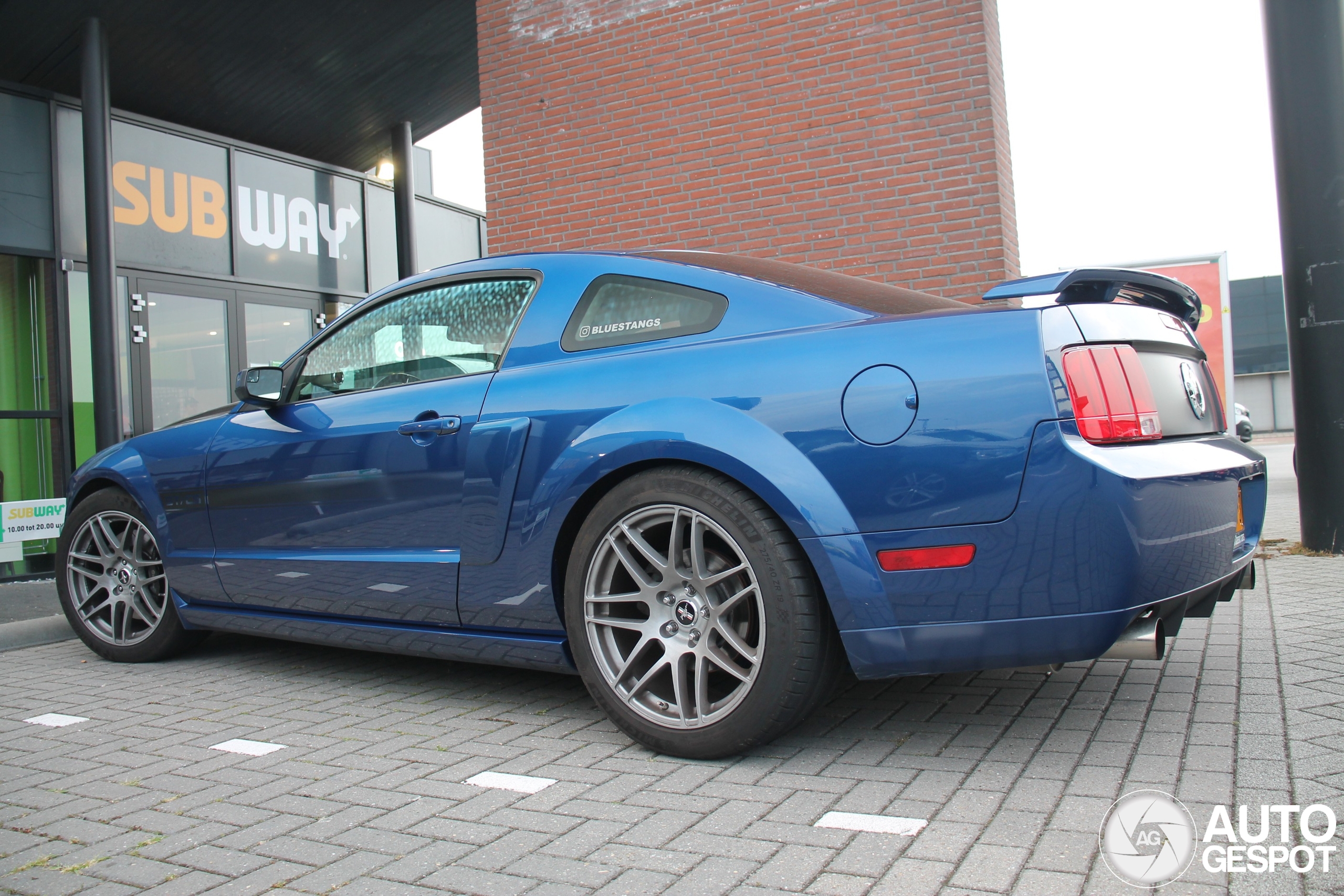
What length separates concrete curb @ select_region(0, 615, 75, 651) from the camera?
500 cm

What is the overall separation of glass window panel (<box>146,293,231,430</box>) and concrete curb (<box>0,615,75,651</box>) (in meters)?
4.26

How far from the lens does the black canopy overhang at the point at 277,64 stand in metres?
8.27

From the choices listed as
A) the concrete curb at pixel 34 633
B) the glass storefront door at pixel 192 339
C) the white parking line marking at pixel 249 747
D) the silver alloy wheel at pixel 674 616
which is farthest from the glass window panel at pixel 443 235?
the silver alloy wheel at pixel 674 616

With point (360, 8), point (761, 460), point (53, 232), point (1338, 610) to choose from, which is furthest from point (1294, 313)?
point (53, 232)

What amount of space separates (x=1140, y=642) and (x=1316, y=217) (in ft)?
16.5

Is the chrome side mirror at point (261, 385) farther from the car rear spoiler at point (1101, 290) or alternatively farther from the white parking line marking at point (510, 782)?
the car rear spoiler at point (1101, 290)

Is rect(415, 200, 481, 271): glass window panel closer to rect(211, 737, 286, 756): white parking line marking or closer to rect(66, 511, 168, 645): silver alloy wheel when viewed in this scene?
rect(66, 511, 168, 645): silver alloy wheel

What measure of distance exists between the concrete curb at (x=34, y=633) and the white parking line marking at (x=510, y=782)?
346 cm

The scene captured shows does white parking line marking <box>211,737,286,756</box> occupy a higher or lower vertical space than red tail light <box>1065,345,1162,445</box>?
lower

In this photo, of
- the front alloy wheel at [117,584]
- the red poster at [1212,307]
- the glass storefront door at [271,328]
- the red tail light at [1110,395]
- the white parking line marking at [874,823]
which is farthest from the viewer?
the glass storefront door at [271,328]

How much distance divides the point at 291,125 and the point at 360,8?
71.9 inches

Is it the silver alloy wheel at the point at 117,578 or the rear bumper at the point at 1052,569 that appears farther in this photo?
the silver alloy wheel at the point at 117,578

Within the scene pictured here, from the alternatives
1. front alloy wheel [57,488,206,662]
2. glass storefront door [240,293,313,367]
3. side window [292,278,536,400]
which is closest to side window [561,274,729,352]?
side window [292,278,536,400]

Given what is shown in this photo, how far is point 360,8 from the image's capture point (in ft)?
31.1
